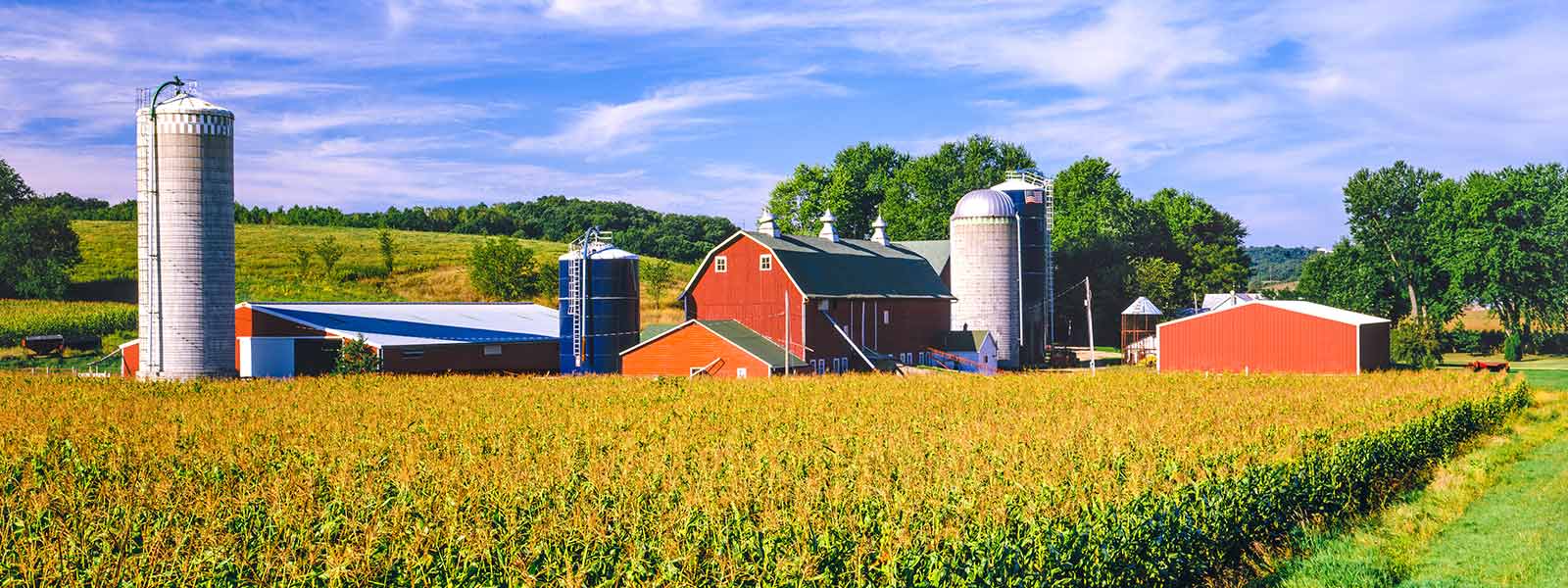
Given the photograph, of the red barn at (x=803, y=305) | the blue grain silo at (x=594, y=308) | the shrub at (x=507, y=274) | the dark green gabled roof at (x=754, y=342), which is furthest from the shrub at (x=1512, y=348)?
the shrub at (x=507, y=274)

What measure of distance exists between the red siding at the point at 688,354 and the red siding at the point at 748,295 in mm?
3973

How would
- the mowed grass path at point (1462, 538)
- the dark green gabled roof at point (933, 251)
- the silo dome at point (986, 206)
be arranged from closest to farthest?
the mowed grass path at point (1462, 538) → the silo dome at point (986, 206) → the dark green gabled roof at point (933, 251)

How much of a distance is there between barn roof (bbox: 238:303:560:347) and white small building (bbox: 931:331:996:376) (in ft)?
58.0

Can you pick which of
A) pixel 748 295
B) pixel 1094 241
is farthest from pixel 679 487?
pixel 1094 241

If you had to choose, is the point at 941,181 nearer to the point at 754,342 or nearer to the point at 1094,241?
the point at 1094,241

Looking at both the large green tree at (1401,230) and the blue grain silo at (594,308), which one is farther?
the large green tree at (1401,230)

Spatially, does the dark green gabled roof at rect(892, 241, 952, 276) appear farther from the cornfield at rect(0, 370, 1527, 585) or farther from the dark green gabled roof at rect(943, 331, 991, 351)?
the cornfield at rect(0, 370, 1527, 585)

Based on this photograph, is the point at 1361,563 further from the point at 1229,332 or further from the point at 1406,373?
the point at 1229,332

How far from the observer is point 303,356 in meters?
39.7

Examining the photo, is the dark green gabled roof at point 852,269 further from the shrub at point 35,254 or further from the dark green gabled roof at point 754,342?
the shrub at point 35,254

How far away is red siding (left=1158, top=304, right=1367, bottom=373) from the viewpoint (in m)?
45.5

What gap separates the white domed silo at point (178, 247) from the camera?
36.0 metres

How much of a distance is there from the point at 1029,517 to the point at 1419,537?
26.5 feet

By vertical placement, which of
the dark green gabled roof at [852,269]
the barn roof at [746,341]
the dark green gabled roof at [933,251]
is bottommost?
the barn roof at [746,341]
